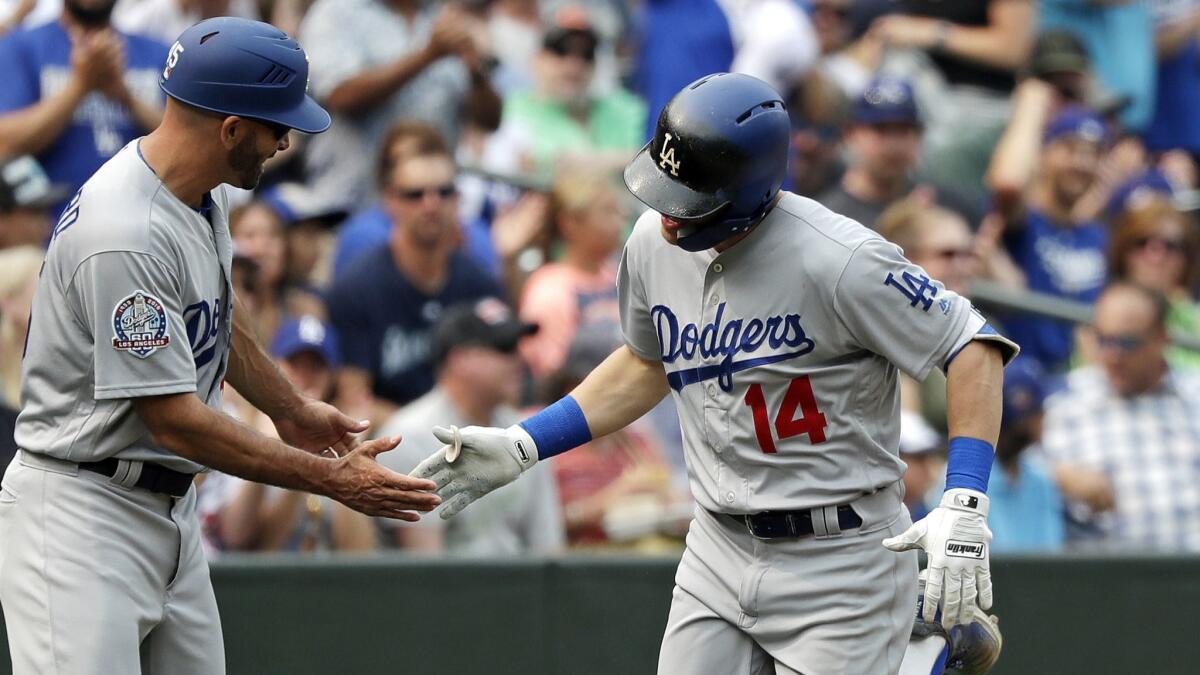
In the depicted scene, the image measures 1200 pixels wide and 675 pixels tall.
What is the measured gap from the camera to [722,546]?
4445mm

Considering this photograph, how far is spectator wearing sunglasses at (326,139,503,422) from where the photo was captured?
7.49 metres

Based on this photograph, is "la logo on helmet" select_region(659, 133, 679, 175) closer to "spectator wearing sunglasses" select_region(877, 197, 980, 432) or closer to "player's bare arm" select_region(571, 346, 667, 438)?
"player's bare arm" select_region(571, 346, 667, 438)

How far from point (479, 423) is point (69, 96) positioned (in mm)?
2368

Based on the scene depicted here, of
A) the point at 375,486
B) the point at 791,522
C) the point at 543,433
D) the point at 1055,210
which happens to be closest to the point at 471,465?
the point at 543,433

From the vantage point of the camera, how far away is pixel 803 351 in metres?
4.26

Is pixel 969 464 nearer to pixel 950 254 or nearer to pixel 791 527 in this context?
pixel 791 527

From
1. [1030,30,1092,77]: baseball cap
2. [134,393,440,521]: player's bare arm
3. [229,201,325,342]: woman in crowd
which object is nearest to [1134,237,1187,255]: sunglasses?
[1030,30,1092,77]: baseball cap

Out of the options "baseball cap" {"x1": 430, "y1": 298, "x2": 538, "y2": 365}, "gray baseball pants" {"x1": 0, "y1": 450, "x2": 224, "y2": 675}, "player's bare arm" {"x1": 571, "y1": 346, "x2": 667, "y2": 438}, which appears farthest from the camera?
"baseball cap" {"x1": 430, "y1": 298, "x2": 538, "y2": 365}

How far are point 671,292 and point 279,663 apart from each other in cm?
243

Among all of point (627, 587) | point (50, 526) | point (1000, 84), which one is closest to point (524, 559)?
point (627, 587)

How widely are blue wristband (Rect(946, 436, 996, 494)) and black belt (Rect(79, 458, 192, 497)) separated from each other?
1.95 metres

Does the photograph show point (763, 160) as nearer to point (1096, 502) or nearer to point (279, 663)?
point (279, 663)

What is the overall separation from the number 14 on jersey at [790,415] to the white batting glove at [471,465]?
0.73 m

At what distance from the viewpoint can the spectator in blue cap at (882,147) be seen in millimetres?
8445
